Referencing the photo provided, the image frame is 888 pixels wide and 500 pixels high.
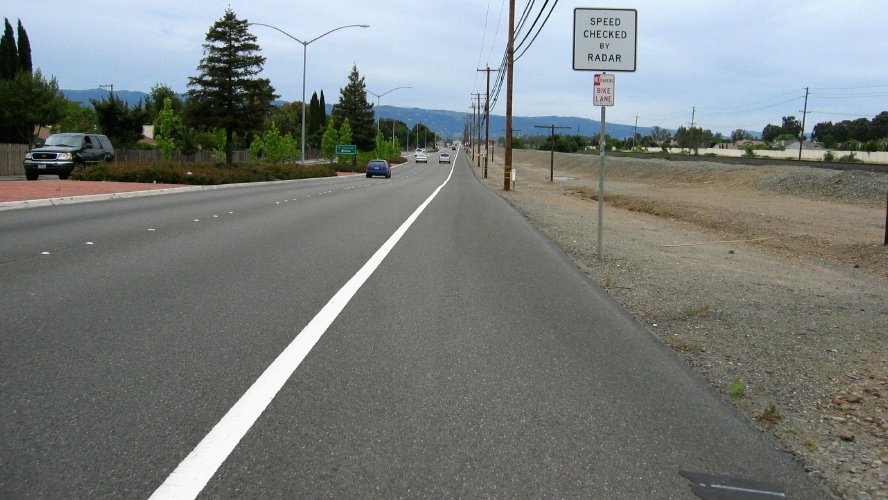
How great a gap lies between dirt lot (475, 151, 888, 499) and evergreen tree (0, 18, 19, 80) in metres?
50.6

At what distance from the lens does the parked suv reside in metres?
28.1

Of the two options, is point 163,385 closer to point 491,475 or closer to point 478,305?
point 491,475

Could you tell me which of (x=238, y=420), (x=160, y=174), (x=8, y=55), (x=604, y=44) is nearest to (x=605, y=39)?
(x=604, y=44)

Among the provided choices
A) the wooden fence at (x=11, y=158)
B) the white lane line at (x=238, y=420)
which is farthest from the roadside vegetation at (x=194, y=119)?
the white lane line at (x=238, y=420)

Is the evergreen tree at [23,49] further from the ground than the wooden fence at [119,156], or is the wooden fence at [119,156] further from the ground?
the evergreen tree at [23,49]

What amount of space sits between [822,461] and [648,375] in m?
1.56

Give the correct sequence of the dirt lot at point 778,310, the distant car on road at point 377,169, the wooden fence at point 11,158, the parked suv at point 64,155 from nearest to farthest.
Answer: the dirt lot at point 778,310
the parked suv at point 64,155
the wooden fence at point 11,158
the distant car on road at point 377,169

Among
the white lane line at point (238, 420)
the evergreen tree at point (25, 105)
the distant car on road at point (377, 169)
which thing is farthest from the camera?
the distant car on road at point (377, 169)

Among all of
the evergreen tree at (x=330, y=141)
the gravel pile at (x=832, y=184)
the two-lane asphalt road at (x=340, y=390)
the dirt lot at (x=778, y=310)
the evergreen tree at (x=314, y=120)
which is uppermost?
the evergreen tree at (x=314, y=120)

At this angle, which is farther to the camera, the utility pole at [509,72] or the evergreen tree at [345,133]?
the evergreen tree at [345,133]

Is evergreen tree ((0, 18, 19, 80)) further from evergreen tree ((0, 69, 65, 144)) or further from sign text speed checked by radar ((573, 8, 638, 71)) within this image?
sign text speed checked by radar ((573, 8, 638, 71))

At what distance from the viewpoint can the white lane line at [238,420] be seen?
358 cm

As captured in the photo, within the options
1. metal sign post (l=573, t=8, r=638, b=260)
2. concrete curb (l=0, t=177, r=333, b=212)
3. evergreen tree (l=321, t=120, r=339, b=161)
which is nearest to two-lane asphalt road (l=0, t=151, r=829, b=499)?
metal sign post (l=573, t=8, r=638, b=260)

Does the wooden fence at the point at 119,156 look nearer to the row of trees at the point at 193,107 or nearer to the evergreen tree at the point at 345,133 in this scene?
the row of trees at the point at 193,107
